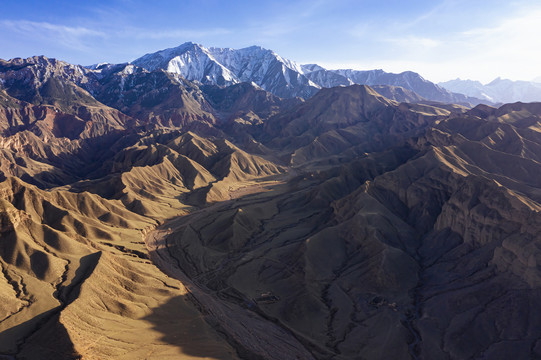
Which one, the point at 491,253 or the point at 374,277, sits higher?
the point at 491,253

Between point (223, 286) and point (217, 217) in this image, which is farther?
point (217, 217)

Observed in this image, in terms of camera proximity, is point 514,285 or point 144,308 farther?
point 144,308

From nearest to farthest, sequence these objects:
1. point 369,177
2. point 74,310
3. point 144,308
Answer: point 74,310
point 144,308
point 369,177

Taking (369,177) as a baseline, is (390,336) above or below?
below

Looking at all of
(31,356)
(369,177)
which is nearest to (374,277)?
(31,356)

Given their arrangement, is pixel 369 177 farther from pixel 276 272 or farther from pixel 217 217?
pixel 276 272

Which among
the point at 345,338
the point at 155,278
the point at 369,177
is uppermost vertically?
the point at 369,177

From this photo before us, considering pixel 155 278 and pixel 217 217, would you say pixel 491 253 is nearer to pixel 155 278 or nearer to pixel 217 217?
pixel 155 278

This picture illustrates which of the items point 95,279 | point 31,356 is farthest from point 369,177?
point 31,356

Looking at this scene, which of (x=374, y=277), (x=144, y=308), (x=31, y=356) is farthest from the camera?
(x=374, y=277)
